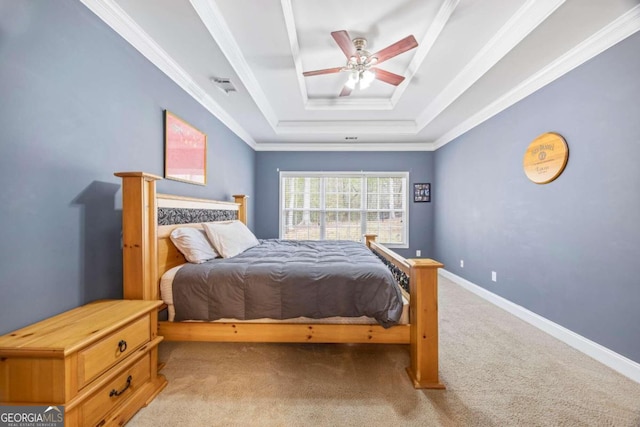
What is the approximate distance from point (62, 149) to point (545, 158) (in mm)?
3931

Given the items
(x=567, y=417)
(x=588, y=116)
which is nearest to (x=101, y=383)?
(x=567, y=417)

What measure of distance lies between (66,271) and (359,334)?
74.4 inches

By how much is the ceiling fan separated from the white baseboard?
9.27 feet

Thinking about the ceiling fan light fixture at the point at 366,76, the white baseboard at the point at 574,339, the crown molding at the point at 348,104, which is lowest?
the white baseboard at the point at 574,339

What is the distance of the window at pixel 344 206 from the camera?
17.3 feet

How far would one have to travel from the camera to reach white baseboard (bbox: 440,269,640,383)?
1.82 metres

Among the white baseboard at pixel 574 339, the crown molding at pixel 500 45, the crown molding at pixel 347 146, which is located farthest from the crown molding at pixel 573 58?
the white baseboard at pixel 574 339

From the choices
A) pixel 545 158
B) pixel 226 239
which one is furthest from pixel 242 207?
pixel 545 158

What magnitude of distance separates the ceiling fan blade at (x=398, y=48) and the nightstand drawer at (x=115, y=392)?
9.44ft

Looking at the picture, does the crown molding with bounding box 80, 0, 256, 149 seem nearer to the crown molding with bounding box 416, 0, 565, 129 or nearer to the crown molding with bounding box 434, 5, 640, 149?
the crown molding with bounding box 416, 0, 565, 129

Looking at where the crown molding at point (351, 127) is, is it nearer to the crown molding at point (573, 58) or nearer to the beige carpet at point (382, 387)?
the crown molding at point (573, 58)

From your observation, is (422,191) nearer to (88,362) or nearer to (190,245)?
(190,245)

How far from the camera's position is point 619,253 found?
192 cm

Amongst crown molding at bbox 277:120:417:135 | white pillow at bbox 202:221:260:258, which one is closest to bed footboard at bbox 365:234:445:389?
white pillow at bbox 202:221:260:258
